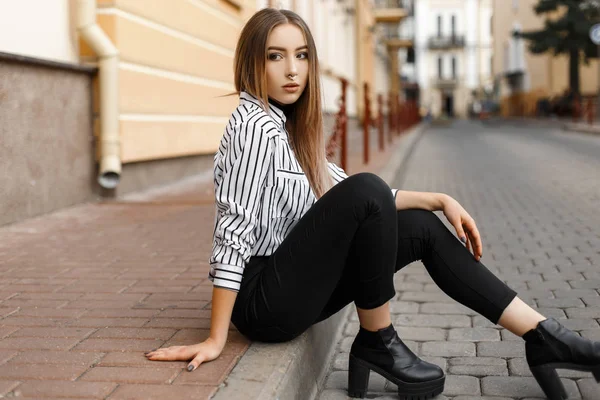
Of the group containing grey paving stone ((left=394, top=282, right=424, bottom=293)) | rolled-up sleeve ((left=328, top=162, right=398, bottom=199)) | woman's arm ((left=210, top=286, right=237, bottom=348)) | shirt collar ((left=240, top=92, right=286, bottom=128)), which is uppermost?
shirt collar ((left=240, top=92, right=286, bottom=128))

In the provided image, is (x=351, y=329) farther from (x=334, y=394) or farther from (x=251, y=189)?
(x=251, y=189)

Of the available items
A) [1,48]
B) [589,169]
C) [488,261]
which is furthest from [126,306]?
[589,169]

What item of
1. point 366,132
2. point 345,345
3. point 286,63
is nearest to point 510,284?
point 345,345

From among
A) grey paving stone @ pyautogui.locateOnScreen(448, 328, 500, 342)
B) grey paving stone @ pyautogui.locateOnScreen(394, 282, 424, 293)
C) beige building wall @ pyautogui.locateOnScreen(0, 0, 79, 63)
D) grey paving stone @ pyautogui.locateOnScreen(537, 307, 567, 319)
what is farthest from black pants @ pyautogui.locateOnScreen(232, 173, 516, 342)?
beige building wall @ pyautogui.locateOnScreen(0, 0, 79, 63)

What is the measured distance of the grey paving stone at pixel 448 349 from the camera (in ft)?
10.1

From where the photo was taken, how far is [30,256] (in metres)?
4.32

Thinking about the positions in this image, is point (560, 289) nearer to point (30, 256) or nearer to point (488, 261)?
point (488, 261)

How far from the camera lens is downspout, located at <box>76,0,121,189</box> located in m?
6.39

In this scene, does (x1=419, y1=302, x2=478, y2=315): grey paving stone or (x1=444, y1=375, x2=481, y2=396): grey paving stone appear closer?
(x1=444, y1=375, x2=481, y2=396): grey paving stone

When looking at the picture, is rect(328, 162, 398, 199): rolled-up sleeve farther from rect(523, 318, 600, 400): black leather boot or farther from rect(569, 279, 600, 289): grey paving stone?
rect(569, 279, 600, 289): grey paving stone

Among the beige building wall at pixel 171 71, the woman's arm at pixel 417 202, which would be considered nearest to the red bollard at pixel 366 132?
the beige building wall at pixel 171 71

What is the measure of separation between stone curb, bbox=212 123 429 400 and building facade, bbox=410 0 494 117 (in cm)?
6730

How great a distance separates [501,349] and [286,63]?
1398 millimetres

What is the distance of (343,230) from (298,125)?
0.47m
